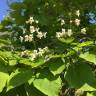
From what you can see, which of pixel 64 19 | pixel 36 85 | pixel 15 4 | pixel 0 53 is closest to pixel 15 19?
pixel 15 4

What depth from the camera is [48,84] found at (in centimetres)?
288

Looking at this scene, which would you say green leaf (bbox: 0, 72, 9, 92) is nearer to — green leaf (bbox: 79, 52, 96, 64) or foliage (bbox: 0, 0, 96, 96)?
foliage (bbox: 0, 0, 96, 96)

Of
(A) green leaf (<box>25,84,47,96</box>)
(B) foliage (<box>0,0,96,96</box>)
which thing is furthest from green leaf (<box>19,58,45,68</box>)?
(A) green leaf (<box>25,84,47,96</box>)

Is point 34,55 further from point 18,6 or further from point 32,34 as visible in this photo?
point 18,6

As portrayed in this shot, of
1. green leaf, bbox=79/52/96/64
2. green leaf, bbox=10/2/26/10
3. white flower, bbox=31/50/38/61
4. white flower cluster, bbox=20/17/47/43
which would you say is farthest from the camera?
green leaf, bbox=10/2/26/10

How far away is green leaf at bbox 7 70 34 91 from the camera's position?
2855 millimetres

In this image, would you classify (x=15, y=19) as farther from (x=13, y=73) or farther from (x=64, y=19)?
(x=13, y=73)

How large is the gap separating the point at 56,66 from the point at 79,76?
199mm

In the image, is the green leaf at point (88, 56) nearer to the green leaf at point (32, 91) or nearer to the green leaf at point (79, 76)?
the green leaf at point (79, 76)

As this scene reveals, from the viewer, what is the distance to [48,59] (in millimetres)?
2945

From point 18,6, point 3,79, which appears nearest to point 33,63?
point 3,79

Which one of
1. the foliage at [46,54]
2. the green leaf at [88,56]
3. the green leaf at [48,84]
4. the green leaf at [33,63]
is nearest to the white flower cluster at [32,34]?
the foliage at [46,54]

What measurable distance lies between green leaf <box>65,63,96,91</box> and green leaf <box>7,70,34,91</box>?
0.93ft

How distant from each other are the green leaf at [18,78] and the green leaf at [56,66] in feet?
0.52
